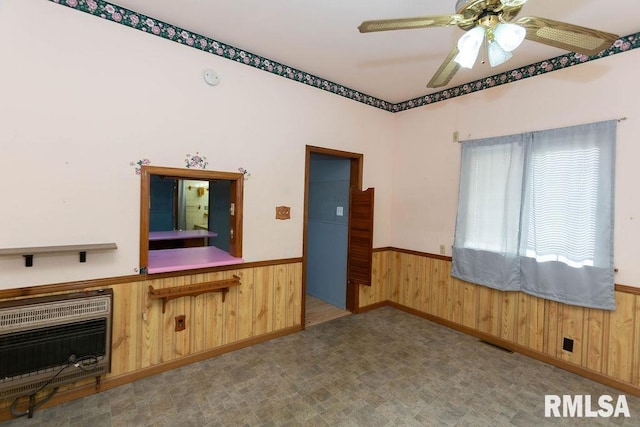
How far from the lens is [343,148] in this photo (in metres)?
3.65

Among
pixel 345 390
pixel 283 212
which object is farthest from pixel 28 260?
pixel 345 390

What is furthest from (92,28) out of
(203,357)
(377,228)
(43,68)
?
(377,228)

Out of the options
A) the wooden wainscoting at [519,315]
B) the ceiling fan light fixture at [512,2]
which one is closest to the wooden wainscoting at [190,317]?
the wooden wainscoting at [519,315]

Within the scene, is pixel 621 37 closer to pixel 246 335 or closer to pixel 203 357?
pixel 246 335

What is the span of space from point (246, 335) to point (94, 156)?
2021 millimetres

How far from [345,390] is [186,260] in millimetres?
1733

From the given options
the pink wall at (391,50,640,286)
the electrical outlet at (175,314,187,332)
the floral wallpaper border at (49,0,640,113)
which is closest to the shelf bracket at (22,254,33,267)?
the electrical outlet at (175,314,187,332)

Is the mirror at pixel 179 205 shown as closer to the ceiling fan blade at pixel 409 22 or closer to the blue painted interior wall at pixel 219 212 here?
the blue painted interior wall at pixel 219 212

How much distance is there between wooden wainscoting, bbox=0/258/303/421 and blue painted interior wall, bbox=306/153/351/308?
0.95m

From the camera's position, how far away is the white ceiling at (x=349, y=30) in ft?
6.82

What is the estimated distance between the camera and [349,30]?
94.4 inches

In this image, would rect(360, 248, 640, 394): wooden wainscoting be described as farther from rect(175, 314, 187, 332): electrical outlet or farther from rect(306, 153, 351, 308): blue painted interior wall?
rect(175, 314, 187, 332): electrical outlet

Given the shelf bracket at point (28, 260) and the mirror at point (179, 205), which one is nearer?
the shelf bracket at point (28, 260)

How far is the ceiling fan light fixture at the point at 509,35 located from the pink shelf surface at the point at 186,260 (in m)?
2.48
